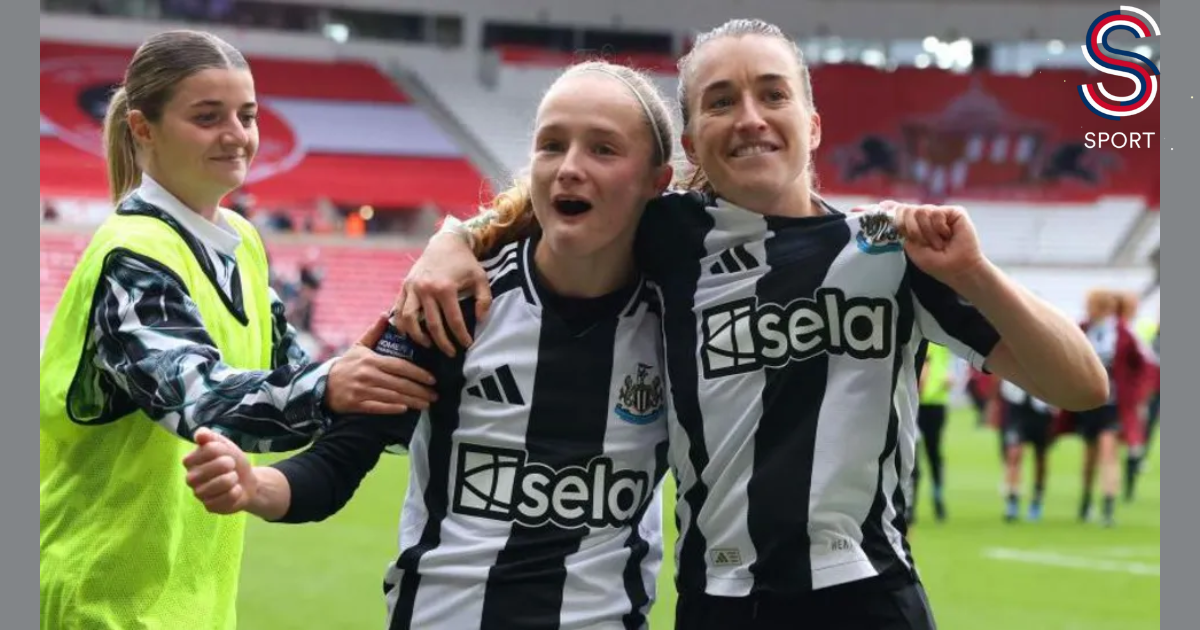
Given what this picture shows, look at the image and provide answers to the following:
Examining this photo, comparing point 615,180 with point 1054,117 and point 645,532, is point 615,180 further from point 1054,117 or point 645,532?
point 1054,117

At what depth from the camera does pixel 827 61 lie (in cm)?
3822

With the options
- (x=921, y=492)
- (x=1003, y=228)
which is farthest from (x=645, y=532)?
(x=1003, y=228)

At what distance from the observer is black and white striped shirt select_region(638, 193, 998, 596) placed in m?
2.61

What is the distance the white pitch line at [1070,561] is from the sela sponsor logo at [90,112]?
22608mm

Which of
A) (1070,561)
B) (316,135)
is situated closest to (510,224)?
(1070,561)

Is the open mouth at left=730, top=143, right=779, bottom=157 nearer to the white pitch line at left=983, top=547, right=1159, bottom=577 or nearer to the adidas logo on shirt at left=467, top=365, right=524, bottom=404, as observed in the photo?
the adidas logo on shirt at left=467, top=365, right=524, bottom=404

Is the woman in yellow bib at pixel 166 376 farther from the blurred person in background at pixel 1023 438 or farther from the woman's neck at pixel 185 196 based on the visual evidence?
the blurred person in background at pixel 1023 438

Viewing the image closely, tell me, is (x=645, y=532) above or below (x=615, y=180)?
below

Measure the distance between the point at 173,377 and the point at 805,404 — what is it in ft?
3.95

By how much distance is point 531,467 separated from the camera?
2.67 meters

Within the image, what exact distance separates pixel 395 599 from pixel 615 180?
934 mm

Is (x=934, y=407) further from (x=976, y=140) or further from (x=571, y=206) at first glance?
(x=976, y=140)

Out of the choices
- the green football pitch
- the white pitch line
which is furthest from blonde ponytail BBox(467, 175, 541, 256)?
the white pitch line

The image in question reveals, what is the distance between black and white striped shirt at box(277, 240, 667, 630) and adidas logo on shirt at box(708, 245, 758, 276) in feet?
0.48
